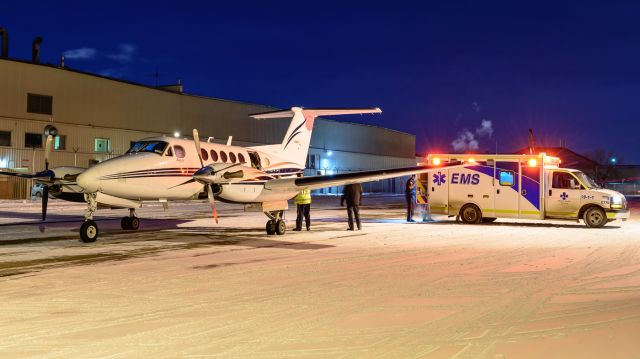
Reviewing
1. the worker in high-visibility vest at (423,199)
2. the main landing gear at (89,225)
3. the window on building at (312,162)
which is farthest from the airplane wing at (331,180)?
the window on building at (312,162)

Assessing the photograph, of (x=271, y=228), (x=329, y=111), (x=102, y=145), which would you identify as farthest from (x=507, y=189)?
(x=102, y=145)

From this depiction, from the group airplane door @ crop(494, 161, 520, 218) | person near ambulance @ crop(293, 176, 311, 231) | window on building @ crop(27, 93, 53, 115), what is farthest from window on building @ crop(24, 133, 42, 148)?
airplane door @ crop(494, 161, 520, 218)

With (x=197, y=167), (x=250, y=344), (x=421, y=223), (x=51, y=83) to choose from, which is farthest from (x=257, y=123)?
(x=250, y=344)

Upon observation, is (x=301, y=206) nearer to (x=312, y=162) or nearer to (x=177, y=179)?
(x=177, y=179)

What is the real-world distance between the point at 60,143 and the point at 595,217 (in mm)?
38479

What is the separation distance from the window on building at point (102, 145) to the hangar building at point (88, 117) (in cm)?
8

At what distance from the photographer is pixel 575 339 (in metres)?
5.73

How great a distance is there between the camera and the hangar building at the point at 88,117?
137 feet

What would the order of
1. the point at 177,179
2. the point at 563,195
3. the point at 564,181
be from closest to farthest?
the point at 177,179 < the point at 563,195 < the point at 564,181

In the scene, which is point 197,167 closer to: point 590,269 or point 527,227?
point 590,269

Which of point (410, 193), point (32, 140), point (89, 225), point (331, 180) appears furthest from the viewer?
point (32, 140)

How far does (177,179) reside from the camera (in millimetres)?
15703

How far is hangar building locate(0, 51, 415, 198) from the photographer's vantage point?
137 ft

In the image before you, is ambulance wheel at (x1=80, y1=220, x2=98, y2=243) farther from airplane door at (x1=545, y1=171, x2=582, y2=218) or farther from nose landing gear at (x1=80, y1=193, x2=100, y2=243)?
airplane door at (x1=545, y1=171, x2=582, y2=218)
